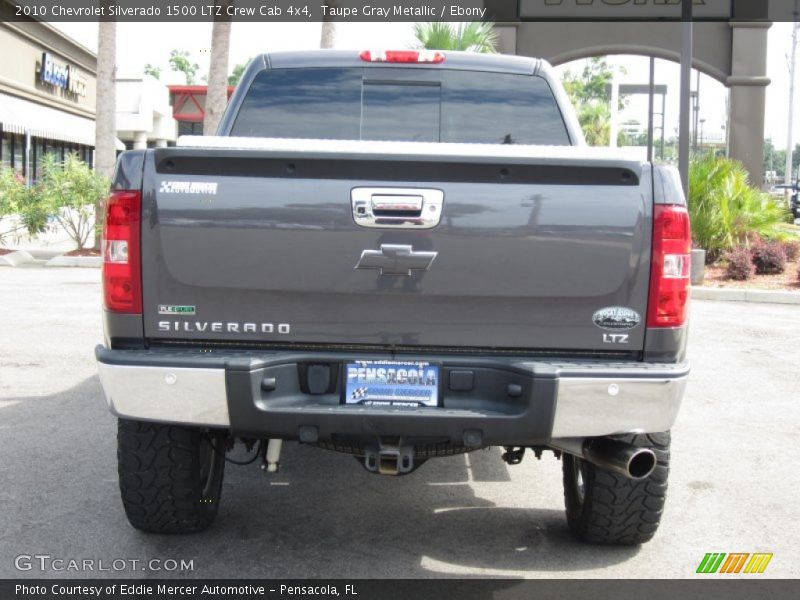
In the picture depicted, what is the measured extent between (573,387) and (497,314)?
0.40 meters

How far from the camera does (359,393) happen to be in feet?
12.9

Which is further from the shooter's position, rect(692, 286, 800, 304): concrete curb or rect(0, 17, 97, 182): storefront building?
rect(0, 17, 97, 182): storefront building

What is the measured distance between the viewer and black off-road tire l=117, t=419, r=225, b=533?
4.37m

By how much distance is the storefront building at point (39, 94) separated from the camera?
31.5 metres

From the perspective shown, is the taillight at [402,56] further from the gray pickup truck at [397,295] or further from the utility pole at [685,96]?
the utility pole at [685,96]

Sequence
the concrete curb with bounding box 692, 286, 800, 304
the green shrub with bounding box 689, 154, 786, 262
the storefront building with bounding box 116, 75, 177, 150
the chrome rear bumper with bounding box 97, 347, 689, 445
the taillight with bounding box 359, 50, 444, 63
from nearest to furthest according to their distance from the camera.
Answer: the chrome rear bumper with bounding box 97, 347, 689, 445 < the taillight with bounding box 359, 50, 444, 63 < the concrete curb with bounding box 692, 286, 800, 304 < the green shrub with bounding box 689, 154, 786, 262 < the storefront building with bounding box 116, 75, 177, 150

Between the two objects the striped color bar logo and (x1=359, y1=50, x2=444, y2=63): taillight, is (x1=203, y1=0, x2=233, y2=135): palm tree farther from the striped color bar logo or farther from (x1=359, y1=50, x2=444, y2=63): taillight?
the striped color bar logo

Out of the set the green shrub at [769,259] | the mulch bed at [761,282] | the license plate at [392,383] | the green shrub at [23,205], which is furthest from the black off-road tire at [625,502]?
the green shrub at [23,205]

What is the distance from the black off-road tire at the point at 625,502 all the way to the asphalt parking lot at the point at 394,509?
10 centimetres

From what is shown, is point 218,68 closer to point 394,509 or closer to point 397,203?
point 394,509

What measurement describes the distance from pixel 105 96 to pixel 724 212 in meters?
12.1

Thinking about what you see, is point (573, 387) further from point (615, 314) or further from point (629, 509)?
point (629, 509)

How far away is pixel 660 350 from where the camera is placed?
13.0 feet

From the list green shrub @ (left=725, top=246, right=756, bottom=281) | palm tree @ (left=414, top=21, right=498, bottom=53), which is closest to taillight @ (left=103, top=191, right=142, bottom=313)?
green shrub @ (left=725, top=246, right=756, bottom=281)
